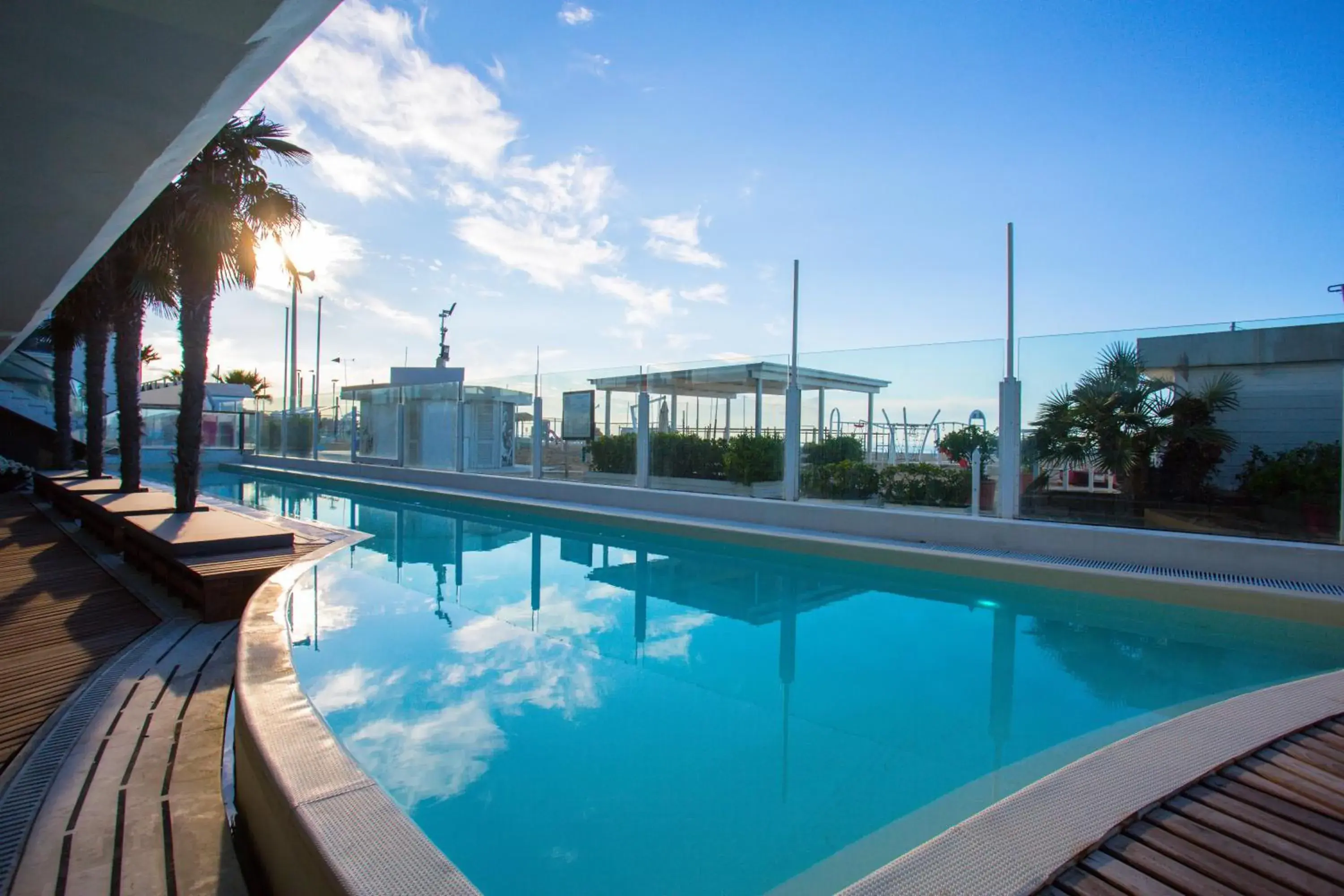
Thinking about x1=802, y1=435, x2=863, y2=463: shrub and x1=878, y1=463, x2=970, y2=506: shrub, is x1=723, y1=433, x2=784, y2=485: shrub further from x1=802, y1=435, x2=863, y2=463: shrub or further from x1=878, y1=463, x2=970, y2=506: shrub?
x1=878, y1=463, x2=970, y2=506: shrub

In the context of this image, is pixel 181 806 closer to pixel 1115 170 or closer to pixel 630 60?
pixel 630 60

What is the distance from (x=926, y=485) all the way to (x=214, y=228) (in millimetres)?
8650

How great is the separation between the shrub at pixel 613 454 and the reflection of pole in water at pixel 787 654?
5.29m

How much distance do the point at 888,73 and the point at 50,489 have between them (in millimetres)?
14143

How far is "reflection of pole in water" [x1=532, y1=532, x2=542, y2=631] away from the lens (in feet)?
19.9

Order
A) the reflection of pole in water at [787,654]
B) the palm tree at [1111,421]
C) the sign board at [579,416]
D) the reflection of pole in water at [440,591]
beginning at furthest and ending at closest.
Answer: the sign board at [579,416] → the palm tree at [1111,421] → the reflection of pole in water at [440,591] → the reflection of pole in water at [787,654]

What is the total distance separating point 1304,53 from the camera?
6906mm

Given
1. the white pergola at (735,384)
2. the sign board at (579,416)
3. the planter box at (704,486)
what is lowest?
the planter box at (704,486)

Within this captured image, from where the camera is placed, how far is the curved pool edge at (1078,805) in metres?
1.91

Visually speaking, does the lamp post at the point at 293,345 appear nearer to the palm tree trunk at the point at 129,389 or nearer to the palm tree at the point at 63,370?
the palm tree at the point at 63,370

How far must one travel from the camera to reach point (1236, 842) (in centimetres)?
203

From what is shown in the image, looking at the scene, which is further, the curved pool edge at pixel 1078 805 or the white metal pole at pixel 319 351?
the white metal pole at pixel 319 351

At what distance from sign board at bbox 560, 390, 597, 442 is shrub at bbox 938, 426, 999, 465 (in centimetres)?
642

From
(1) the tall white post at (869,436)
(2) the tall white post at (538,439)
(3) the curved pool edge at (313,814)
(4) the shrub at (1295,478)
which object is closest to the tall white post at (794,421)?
(1) the tall white post at (869,436)
